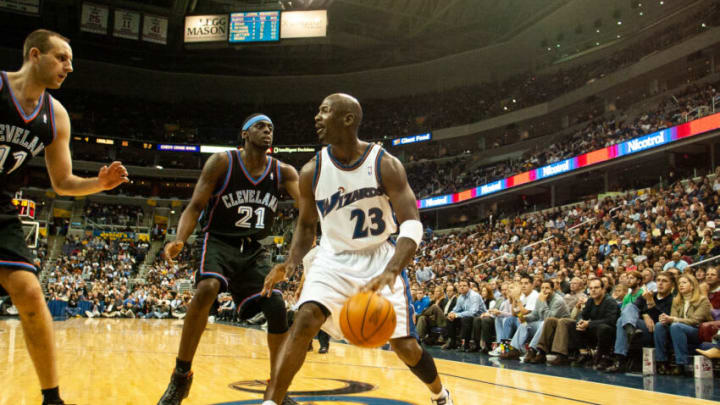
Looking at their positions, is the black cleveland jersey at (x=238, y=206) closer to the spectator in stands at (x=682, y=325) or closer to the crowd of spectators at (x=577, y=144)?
the spectator in stands at (x=682, y=325)

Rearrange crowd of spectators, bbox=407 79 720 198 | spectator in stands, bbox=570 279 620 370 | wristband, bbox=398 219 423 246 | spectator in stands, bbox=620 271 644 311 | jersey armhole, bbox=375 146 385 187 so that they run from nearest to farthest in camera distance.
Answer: wristband, bbox=398 219 423 246
jersey armhole, bbox=375 146 385 187
spectator in stands, bbox=570 279 620 370
spectator in stands, bbox=620 271 644 311
crowd of spectators, bbox=407 79 720 198

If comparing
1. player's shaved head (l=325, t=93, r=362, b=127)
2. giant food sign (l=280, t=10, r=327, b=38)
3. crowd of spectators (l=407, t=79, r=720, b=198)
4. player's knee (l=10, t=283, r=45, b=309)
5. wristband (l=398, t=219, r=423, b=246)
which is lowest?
player's knee (l=10, t=283, r=45, b=309)

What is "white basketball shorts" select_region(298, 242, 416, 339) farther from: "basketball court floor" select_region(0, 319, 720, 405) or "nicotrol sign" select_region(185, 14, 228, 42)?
"nicotrol sign" select_region(185, 14, 228, 42)

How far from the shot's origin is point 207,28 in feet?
70.3

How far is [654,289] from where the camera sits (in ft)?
29.5

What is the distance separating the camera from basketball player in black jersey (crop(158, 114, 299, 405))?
3.72 meters

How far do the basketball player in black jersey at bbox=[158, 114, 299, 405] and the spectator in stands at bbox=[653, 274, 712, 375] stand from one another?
16.4 feet

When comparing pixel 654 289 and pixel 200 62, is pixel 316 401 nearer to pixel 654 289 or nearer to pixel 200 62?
pixel 654 289

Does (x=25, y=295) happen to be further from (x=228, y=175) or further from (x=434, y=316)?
(x=434, y=316)

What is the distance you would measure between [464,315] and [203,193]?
7169 millimetres

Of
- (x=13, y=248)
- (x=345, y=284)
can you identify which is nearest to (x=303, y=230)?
(x=345, y=284)

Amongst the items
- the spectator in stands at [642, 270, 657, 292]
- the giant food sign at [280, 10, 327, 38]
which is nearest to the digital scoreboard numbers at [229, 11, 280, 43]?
the giant food sign at [280, 10, 327, 38]

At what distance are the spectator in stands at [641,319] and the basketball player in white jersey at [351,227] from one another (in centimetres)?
463

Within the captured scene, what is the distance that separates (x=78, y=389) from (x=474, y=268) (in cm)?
1481
